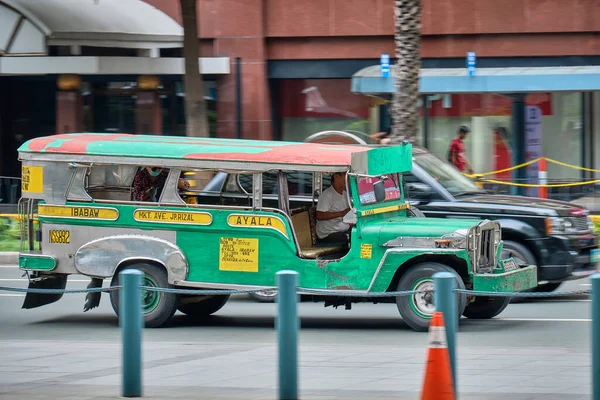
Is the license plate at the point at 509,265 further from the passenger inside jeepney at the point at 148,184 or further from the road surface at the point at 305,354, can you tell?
the passenger inside jeepney at the point at 148,184

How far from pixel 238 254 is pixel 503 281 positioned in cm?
267

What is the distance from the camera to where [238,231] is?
37.3 ft

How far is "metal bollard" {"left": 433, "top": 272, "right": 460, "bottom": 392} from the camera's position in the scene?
6969 mm

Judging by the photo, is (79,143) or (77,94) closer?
(79,143)

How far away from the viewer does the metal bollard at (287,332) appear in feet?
23.6

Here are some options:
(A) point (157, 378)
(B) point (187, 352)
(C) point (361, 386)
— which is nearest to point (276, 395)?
(C) point (361, 386)

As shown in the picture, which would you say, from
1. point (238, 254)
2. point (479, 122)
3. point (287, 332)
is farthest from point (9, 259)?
point (287, 332)

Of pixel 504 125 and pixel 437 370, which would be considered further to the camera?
pixel 504 125

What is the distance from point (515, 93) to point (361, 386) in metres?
17.1

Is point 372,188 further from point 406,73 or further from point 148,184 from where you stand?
point 406,73

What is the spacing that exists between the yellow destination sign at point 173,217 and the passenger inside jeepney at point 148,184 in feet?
1.17

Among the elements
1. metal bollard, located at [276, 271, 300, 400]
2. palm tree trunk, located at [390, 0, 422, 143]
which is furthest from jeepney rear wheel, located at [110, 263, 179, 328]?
palm tree trunk, located at [390, 0, 422, 143]

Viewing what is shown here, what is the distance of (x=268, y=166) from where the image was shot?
442 inches

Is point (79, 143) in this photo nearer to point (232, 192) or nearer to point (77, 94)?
point (232, 192)
